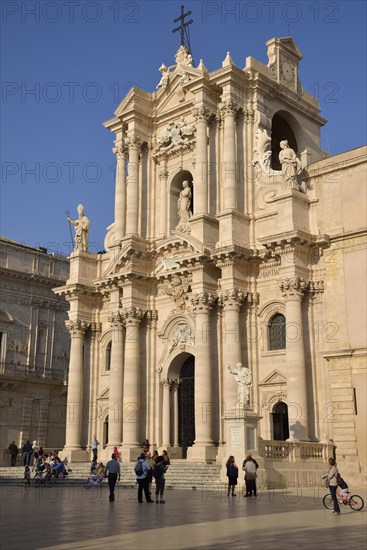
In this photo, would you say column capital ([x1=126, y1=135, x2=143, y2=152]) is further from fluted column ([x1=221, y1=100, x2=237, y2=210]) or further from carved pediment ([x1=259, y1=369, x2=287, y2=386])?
carved pediment ([x1=259, y1=369, x2=287, y2=386])

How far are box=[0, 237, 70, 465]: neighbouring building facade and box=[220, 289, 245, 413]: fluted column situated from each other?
19028 mm

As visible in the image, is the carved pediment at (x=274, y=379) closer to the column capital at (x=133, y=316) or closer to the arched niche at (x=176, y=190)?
the column capital at (x=133, y=316)

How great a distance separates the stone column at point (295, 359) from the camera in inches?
1051

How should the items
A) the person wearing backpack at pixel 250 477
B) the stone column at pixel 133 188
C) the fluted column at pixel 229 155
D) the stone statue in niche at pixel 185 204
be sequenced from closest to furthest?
the person wearing backpack at pixel 250 477 < the fluted column at pixel 229 155 < the stone statue in niche at pixel 185 204 < the stone column at pixel 133 188

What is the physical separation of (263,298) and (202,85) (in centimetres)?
1057

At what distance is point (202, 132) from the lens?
32812 millimetres

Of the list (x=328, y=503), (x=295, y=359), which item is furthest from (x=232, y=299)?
(x=328, y=503)

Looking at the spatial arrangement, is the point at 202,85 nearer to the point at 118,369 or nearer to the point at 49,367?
the point at 118,369

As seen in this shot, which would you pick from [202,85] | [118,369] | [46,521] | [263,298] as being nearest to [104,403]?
[118,369]

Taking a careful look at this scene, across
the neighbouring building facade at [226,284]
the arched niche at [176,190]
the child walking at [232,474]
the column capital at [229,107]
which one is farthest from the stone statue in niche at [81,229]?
the child walking at [232,474]

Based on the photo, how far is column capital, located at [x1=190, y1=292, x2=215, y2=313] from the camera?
30.4 meters

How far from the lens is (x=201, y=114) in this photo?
32.9 m

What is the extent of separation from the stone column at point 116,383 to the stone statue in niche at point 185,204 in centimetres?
582

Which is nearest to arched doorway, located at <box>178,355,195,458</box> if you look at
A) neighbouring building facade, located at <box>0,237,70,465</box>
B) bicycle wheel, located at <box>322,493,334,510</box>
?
bicycle wheel, located at <box>322,493,334,510</box>
